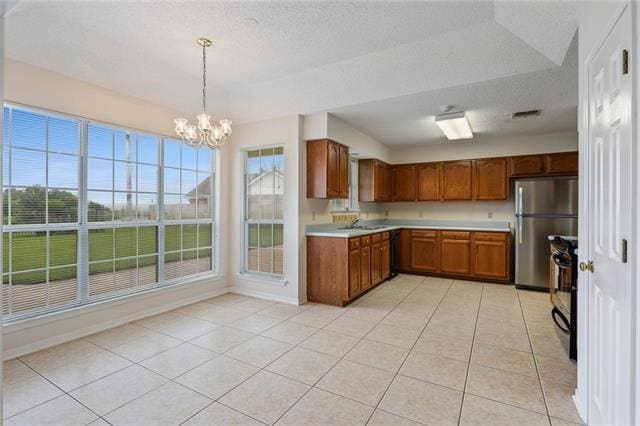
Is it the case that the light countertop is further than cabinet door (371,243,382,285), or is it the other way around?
cabinet door (371,243,382,285)

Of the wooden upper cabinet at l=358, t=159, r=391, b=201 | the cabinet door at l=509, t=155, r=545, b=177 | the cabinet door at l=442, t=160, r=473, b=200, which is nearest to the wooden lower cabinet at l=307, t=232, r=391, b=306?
the wooden upper cabinet at l=358, t=159, r=391, b=201

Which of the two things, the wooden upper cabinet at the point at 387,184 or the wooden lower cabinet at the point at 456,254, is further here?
the wooden upper cabinet at the point at 387,184

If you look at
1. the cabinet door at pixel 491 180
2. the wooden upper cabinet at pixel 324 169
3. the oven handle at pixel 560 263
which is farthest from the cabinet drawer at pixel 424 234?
the oven handle at pixel 560 263

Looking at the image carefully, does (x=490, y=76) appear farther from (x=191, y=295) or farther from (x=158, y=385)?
(x=191, y=295)

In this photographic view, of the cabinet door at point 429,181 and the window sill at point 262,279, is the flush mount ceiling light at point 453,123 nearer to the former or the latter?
the cabinet door at point 429,181

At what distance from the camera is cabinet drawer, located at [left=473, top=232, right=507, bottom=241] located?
515 centimetres

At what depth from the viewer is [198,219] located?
4387 millimetres

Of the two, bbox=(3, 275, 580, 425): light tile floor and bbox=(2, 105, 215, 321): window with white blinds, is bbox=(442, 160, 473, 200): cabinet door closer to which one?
bbox=(3, 275, 580, 425): light tile floor

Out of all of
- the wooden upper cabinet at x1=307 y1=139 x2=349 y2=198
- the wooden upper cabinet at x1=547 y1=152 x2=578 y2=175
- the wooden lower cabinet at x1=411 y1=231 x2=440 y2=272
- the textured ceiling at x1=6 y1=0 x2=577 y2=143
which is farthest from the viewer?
the wooden lower cabinet at x1=411 y1=231 x2=440 y2=272

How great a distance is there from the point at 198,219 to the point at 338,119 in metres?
2.50

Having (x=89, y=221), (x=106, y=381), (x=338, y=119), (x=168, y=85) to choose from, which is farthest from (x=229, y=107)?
(x=106, y=381)

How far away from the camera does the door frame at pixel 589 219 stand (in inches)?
48.3

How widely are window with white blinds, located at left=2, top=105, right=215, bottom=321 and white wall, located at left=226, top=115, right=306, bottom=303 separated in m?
0.54

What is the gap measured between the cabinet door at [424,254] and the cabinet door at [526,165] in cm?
184
